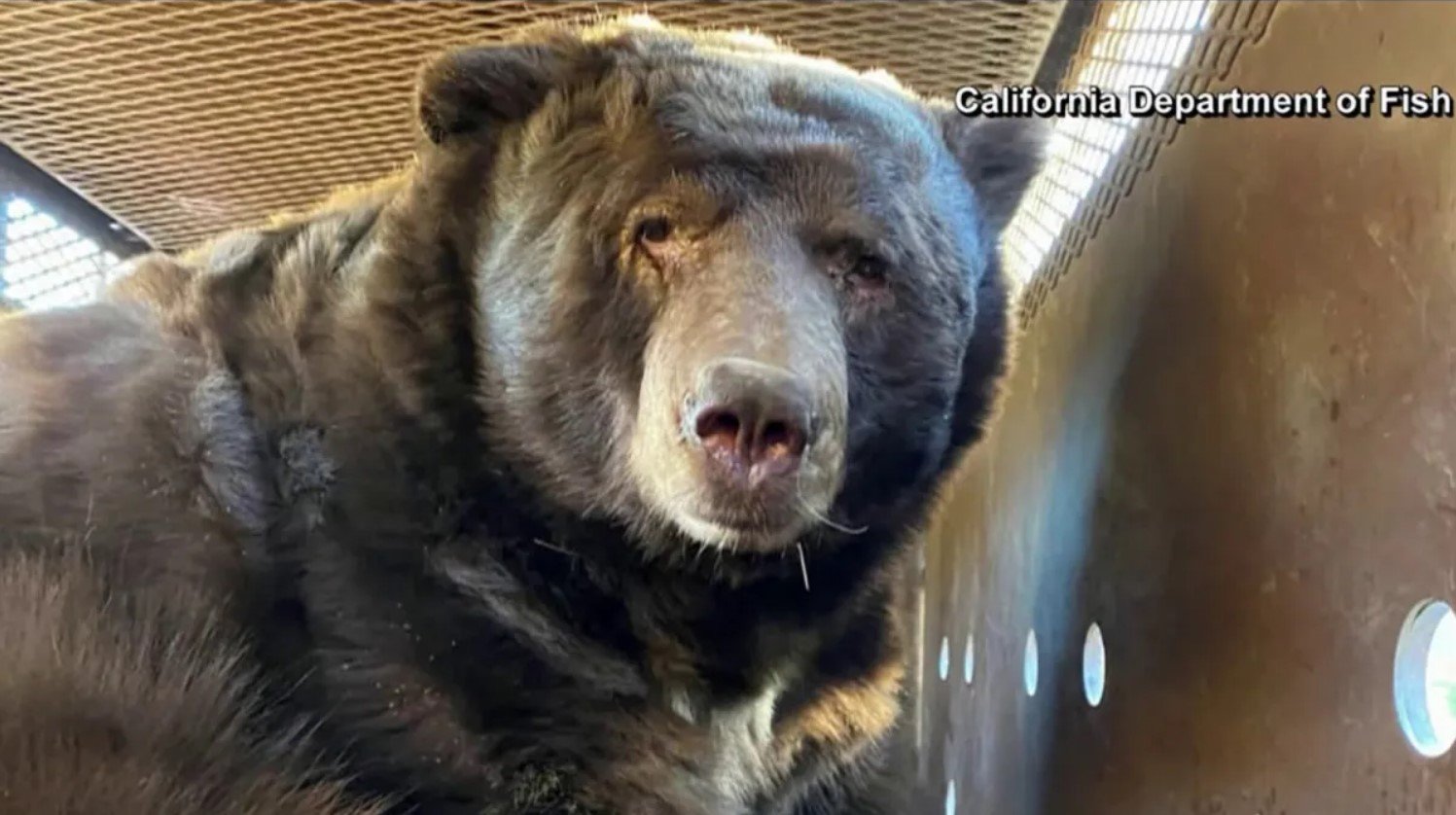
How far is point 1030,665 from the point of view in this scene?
90.0 inches

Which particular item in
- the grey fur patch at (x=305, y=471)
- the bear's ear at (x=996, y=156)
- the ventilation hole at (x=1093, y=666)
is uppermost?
the bear's ear at (x=996, y=156)

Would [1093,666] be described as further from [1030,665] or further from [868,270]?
[868,270]

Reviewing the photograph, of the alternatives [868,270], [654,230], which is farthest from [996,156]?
[654,230]

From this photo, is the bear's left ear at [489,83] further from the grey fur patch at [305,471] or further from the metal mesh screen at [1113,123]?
the metal mesh screen at [1113,123]

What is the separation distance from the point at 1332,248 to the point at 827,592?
78 centimetres

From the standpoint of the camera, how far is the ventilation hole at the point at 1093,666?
1.90 meters

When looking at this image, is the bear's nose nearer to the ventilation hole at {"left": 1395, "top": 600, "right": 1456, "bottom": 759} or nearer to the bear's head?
the bear's head

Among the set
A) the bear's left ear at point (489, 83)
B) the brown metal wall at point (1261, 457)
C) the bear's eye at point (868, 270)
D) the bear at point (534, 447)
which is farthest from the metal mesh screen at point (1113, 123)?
the bear's left ear at point (489, 83)

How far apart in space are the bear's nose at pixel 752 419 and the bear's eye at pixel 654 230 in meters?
0.25

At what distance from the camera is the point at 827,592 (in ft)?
6.17

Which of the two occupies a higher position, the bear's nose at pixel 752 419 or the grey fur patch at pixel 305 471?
the bear's nose at pixel 752 419

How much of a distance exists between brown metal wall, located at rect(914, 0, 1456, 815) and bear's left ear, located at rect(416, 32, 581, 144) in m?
0.72

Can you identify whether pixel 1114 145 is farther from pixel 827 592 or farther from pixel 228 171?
pixel 228 171

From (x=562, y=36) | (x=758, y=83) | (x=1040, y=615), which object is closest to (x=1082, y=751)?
(x=1040, y=615)
